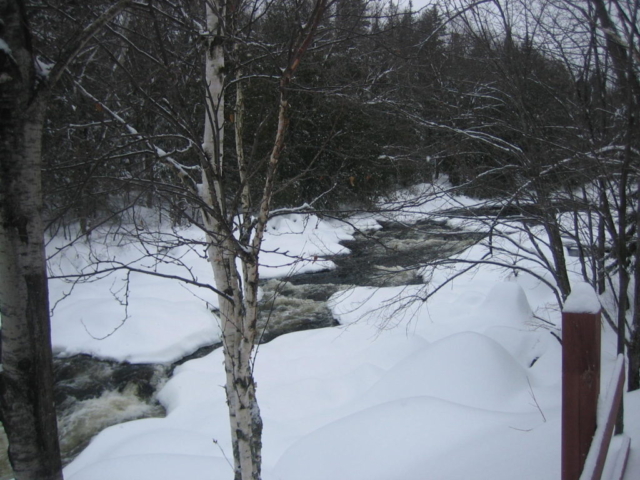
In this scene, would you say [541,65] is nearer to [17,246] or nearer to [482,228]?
[482,228]

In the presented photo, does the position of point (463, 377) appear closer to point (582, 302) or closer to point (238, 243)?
point (238, 243)

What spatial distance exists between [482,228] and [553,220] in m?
1.22

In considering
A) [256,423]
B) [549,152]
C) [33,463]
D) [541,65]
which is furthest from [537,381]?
[33,463]

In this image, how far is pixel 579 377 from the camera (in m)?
1.64

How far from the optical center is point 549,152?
552 centimetres

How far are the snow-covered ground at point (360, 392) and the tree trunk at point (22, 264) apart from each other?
2.92 feet

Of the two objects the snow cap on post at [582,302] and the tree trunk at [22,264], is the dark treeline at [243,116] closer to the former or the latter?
the tree trunk at [22,264]

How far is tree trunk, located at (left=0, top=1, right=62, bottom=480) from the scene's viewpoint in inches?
84.9

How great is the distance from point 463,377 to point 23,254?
5.32 meters

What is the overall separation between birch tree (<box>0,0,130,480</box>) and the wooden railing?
2.14 metres

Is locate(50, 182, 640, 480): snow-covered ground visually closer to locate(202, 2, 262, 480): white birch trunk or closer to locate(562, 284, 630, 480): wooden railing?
locate(202, 2, 262, 480): white birch trunk

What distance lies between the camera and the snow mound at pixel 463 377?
19.7 ft

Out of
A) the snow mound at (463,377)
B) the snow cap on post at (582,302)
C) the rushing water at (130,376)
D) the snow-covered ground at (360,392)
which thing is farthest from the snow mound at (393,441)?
the snow cap on post at (582,302)

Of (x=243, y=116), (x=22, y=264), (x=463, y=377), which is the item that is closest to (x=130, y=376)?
(x=243, y=116)
